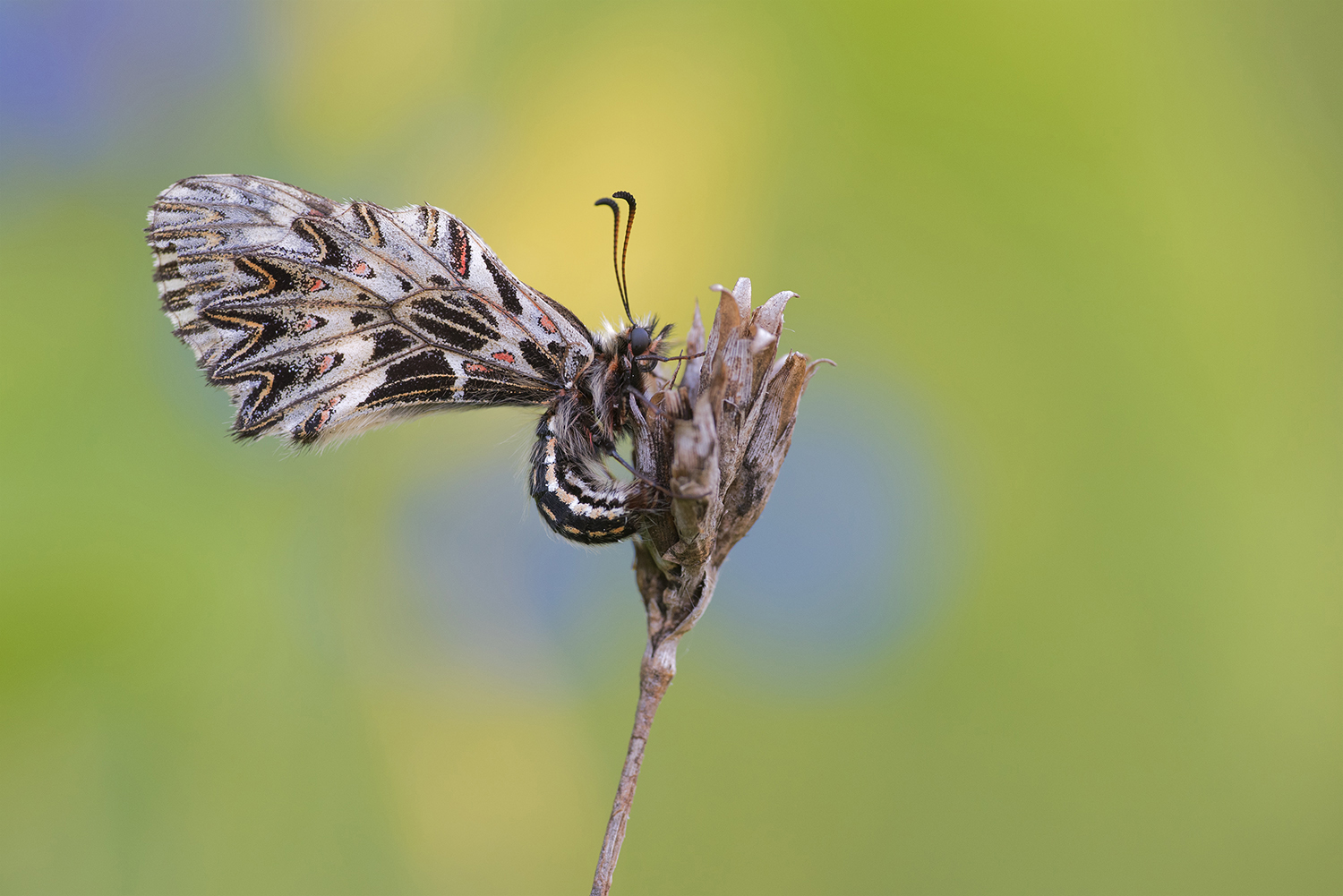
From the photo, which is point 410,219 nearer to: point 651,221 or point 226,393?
point 226,393

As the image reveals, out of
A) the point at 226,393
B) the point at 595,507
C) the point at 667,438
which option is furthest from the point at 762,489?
the point at 226,393

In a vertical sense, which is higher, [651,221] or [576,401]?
[651,221]

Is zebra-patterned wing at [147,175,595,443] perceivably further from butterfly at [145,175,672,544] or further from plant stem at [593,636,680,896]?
plant stem at [593,636,680,896]

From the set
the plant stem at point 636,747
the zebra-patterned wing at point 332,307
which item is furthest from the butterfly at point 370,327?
the plant stem at point 636,747

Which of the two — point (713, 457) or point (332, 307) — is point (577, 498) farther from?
point (332, 307)

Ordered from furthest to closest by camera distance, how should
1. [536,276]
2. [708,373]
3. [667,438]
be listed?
1. [536,276]
2. [667,438]
3. [708,373]

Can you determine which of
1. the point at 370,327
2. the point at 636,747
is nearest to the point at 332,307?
the point at 370,327
